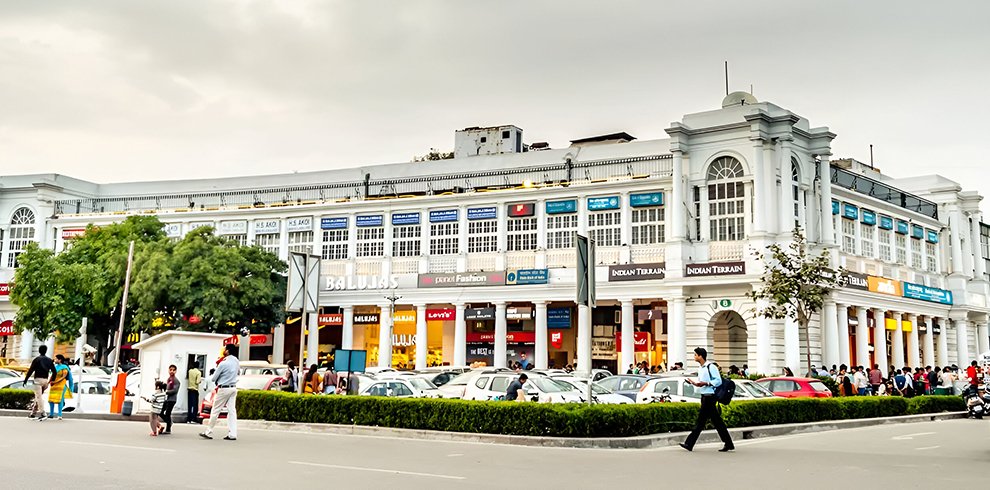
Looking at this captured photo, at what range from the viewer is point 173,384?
21875mm

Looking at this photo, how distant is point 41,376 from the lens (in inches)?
922

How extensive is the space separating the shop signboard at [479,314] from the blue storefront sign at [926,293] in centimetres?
2336

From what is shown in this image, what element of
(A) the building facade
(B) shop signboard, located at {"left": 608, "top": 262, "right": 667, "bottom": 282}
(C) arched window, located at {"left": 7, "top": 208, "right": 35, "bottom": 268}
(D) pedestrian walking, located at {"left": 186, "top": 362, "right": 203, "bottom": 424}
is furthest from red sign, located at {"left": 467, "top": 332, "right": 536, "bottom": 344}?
(C) arched window, located at {"left": 7, "top": 208, "right": 35, "bottom": 268}

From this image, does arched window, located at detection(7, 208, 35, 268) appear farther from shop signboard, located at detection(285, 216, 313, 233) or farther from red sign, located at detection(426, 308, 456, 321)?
red sign, located at detection(426, 308, 456, 321)

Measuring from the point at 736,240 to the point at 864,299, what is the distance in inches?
357

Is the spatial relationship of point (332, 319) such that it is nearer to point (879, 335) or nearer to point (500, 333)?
point (500, 333)

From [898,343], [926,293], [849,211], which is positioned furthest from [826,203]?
[926,293]

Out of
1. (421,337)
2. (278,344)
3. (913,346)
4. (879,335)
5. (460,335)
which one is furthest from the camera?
(278,344)

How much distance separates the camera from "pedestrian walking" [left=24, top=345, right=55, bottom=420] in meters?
23.2

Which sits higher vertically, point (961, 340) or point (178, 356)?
point (961, 340)

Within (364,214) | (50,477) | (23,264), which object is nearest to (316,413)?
(50,477)

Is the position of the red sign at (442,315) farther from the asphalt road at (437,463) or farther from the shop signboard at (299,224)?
the asphalt road at (437,463)

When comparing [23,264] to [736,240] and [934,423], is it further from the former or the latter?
[934,423]

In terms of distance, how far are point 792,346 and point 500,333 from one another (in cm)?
1524
